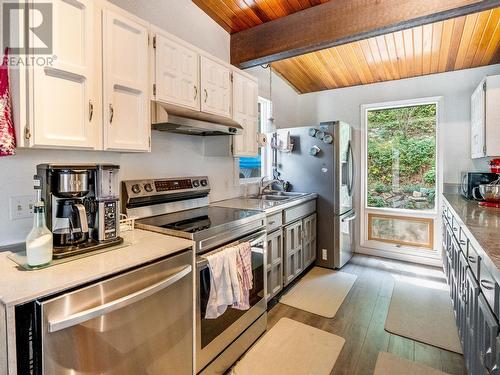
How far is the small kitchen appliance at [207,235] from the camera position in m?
1.59

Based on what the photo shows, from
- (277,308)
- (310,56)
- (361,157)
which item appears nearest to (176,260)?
(277,308)

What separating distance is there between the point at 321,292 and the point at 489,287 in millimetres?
1834

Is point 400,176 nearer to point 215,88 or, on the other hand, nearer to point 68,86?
point 215,88

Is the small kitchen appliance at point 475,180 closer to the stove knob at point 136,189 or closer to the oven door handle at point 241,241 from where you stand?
the oven door handle at point 241,241

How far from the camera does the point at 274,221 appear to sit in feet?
8.32

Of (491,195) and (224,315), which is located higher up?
(491,195)

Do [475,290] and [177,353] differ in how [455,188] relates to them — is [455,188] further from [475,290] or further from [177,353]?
[177,353]

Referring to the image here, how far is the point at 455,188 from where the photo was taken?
3516 millimetres

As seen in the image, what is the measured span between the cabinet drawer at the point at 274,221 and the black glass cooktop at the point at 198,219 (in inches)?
12.1

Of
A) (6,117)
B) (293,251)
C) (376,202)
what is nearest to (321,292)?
(293,251)

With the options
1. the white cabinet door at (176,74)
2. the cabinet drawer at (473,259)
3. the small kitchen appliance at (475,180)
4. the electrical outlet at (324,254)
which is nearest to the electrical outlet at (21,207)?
the white cabinet door at (176,74)

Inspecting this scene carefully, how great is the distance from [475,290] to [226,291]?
1.38 meters

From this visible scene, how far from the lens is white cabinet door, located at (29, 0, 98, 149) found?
124 cm

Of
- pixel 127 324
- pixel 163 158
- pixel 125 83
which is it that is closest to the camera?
pixel 127 324
